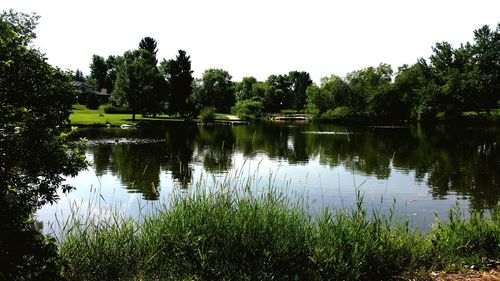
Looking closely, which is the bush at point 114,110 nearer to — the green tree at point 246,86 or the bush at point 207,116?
the bush at point 207,116

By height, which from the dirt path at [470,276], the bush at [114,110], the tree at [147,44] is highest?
the tree at [147,44]

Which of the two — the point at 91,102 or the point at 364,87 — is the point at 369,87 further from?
the point at 91,102

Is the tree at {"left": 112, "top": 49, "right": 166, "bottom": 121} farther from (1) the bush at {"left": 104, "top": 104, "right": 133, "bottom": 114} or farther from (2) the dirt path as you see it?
(2) the dirt path

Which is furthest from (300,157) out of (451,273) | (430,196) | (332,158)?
(451,273)

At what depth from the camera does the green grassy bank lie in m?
5.06

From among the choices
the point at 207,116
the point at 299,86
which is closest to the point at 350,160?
the point at 207,116

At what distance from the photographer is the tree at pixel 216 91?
94.9 metres

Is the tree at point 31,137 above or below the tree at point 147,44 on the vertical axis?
below

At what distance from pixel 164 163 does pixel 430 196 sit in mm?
15383

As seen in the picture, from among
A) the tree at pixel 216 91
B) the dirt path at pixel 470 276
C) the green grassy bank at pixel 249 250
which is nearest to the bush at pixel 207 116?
the tree at pixel 216 91

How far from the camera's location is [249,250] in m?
5.21

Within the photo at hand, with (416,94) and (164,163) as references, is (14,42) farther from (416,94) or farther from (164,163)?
(416,94)

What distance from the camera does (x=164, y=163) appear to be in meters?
25.3

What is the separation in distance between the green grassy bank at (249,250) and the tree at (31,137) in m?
1.08
